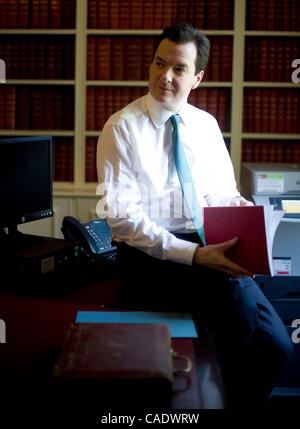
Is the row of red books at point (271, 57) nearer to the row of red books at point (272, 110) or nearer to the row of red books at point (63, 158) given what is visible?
the row of red books at point (272, 110)

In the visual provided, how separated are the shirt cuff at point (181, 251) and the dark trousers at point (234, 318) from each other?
6cm

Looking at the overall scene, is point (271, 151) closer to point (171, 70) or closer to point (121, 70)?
point (121, 70)

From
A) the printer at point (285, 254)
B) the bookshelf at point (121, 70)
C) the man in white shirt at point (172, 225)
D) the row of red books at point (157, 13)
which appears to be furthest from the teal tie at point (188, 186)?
the row of red books at point (157, 13)

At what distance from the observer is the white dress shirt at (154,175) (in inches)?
73.9

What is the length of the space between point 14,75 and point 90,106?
0.47 m

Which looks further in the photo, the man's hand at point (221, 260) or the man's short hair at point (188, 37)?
the man's short hair at point (188, 37)

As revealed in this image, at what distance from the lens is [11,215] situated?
85.7 inches

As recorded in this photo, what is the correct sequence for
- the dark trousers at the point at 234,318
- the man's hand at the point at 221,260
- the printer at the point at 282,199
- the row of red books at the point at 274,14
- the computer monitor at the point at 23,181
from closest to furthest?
the man's hand at the point at 221,260, the dark trousers at the point at 234,318, the computer monitor at the point at 23,181, the printer at the point at 282,199, the row of red books at the point at 274,14

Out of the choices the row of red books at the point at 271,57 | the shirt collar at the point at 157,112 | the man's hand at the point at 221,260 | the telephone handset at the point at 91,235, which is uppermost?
the row of red books at the point at 271,57

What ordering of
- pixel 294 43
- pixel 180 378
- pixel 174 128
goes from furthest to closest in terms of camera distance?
pixel 294 43 → pixel 174 128 → pixel 180 378

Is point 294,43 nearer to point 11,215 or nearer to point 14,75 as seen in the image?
point 14,75

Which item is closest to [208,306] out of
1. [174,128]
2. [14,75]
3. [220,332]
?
[220,332]

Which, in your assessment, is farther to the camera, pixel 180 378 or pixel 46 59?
pixel 46 59

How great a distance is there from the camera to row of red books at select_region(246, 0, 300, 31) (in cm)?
351
